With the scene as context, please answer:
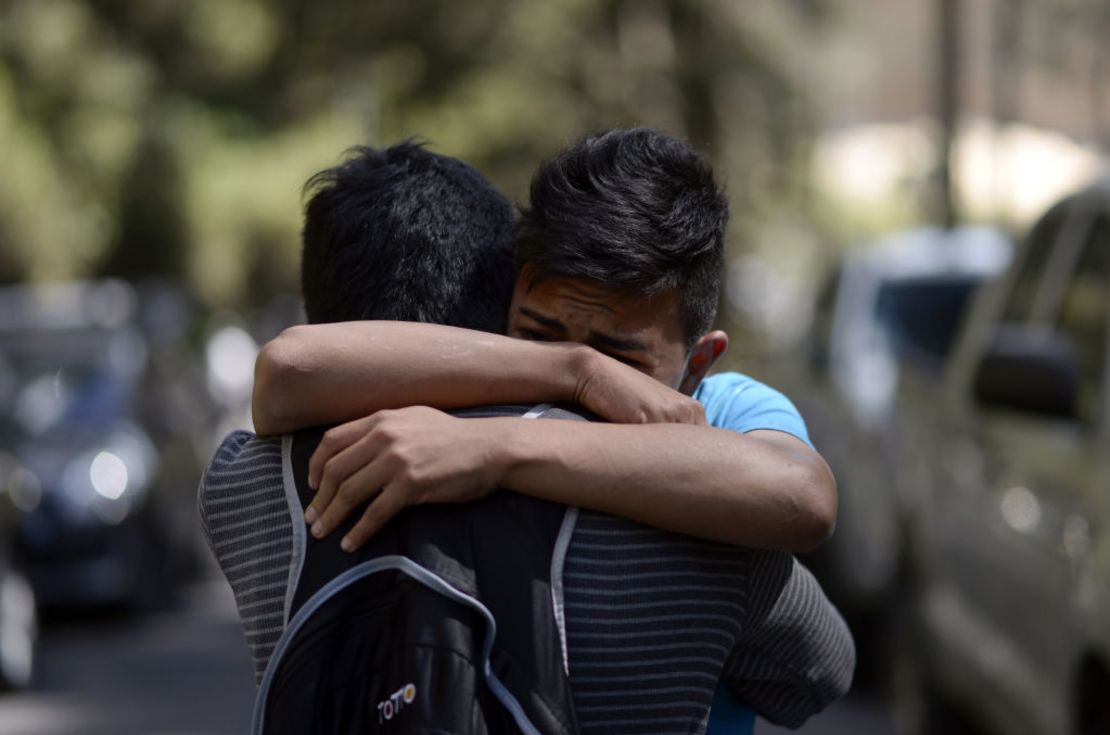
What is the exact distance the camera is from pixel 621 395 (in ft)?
7.18

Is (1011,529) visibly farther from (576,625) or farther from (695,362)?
(576,625)

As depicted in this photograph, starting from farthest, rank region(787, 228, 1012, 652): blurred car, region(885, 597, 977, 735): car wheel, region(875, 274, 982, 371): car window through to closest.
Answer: region(875, 274, 982, 371): car window → region(787, 228, 1012, 652): blurred car → region(885, 597, 977, 735): car wheel

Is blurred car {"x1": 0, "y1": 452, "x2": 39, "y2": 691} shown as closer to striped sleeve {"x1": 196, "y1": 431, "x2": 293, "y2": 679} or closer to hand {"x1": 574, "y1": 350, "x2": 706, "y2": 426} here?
striped sleeve {"x1": 196, "y1": 431, "x2": 293, "y2": 679}

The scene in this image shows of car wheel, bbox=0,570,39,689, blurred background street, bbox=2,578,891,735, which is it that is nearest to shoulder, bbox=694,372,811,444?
blurred background street, bbox=2,578,891,735

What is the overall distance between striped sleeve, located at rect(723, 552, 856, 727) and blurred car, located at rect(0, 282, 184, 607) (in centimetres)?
949

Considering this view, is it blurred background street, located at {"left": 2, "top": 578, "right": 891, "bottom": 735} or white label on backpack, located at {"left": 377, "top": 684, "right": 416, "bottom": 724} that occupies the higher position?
white label on backpack, located at {"left": 377, "top": 684, "right": 416, "bottom": 724}

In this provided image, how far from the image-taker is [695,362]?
2.41 meters

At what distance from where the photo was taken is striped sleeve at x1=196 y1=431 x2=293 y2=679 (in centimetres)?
215

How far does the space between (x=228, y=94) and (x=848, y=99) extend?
13263 mm

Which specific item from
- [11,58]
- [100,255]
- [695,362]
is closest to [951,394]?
[695,362]

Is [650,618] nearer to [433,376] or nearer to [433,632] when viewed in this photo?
[433,632]

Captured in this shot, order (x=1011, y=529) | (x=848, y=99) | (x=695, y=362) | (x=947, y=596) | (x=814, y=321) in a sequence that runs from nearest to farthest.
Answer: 1. (x=695, y=362)
2. (x=1011, y=529)
3. (x=947, y=596)
4. (x=814, y=321)
5. (x=848, y=99)

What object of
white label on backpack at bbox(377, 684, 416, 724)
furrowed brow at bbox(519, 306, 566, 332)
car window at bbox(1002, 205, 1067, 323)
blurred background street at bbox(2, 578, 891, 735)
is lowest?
blurred background street at bbox(2, 578, 891, 735)

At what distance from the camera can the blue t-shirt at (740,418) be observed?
93.3 inches
